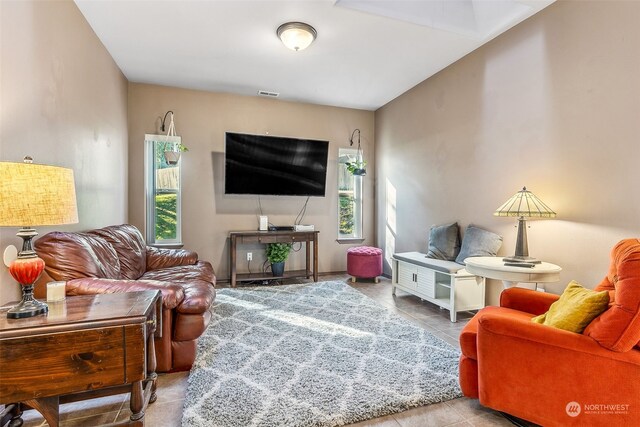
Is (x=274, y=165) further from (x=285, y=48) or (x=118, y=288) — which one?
(x=118, y=288)

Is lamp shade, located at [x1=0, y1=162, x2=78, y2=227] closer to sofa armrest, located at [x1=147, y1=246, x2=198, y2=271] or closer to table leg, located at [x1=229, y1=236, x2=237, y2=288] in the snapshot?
sofa armrest, located at [x1=147, y1=246, x2=198, y2=271]

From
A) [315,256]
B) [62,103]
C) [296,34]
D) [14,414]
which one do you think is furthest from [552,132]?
[14,414]

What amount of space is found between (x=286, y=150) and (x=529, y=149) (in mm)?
3090

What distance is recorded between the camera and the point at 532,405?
1.59 meters

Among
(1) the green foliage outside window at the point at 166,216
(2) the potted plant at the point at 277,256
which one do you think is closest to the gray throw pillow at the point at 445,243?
(2) the potted plant at the point at 277,256

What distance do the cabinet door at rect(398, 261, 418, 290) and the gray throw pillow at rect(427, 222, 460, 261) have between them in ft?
0.93

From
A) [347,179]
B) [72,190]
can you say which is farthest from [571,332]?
[347,179]

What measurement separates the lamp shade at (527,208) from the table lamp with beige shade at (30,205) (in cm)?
303

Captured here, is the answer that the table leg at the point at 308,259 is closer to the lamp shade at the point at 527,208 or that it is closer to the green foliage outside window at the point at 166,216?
the green foliage outside window at the point at 166,216

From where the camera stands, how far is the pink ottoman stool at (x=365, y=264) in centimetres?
471

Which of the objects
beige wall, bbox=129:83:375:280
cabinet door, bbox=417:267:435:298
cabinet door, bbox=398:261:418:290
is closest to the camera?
cabinet door, bbox=417:267:435:298

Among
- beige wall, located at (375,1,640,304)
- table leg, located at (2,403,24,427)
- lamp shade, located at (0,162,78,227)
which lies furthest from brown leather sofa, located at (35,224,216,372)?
beige wall, located at (375,1,640,304)

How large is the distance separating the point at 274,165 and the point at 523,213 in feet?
10.7

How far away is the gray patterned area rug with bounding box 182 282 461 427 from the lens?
175 cm
